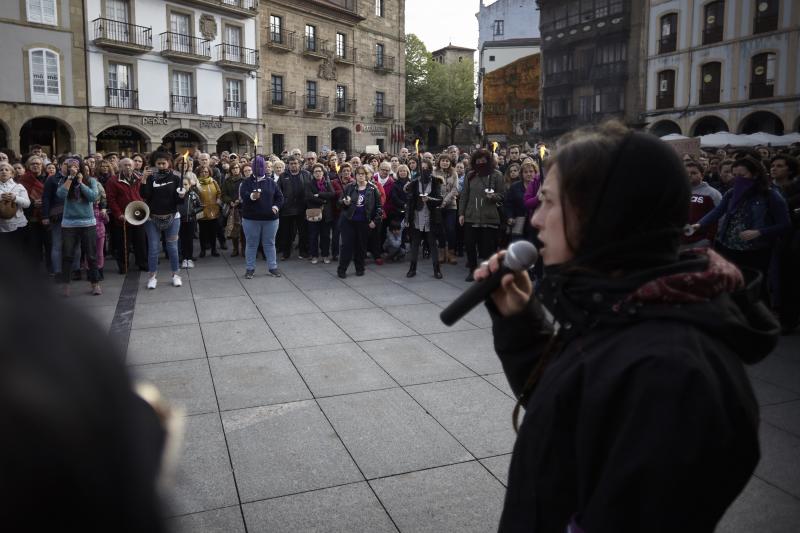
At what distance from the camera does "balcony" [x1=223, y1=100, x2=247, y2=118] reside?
33.8m

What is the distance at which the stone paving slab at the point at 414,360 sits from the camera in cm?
545

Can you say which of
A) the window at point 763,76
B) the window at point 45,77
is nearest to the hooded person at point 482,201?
the window at point 45,77

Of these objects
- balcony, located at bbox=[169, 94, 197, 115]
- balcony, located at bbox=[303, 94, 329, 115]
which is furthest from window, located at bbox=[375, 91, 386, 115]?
balcony, located at bbox=[169, 94, 197, 115]

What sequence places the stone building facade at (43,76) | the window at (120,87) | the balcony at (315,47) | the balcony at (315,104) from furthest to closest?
the balcony at (315,104)
the balcony at (315,47)
the window at (120,87)
the stone building facade at (43,76)

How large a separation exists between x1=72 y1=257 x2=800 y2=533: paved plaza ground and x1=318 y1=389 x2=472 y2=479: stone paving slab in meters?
0.01

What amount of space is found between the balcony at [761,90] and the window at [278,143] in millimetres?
25145

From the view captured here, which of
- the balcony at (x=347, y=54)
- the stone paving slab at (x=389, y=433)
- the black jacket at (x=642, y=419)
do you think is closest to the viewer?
the black jacket at (x=642, y=419)

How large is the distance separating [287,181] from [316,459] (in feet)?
29.6

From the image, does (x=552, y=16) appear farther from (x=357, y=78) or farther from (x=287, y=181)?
(x=287, y=181)

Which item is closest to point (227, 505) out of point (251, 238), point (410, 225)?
point (251, 238)

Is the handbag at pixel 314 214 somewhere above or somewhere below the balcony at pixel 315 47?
below

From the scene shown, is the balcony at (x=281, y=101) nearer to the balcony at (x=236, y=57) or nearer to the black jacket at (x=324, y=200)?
the balcony at (x=236, y=57)

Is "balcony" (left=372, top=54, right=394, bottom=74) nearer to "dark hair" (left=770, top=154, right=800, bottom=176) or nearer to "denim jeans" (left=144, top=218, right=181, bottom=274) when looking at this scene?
"denim jeans" (left=144, top=218, right=181, bottom=274)

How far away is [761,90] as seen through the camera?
29.2 meters
